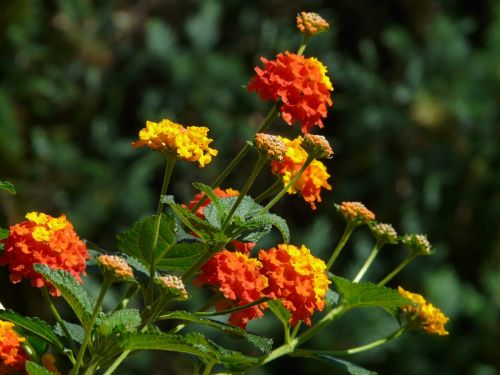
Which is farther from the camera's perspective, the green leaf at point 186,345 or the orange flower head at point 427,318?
the orange flower head at point 427,318

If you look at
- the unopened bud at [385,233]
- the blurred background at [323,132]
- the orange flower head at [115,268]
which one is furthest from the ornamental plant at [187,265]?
the blurred background at [323,132]

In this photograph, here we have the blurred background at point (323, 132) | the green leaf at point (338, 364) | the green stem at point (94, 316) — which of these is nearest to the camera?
the green stem at point (94, 316)

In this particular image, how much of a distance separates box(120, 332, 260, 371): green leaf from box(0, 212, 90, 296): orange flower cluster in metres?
0.11

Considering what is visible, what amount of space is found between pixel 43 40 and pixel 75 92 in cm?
25

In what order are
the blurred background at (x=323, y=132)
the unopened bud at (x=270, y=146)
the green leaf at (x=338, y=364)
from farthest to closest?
the blurred background at (x=323, y=132), the green leaf at (x=338, y=364), the unopened bud at (x=270, y=146)

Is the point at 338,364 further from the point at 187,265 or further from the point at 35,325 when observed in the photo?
the point at 35,325

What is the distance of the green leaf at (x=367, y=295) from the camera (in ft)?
2.90

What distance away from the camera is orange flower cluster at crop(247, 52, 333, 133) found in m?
0.86

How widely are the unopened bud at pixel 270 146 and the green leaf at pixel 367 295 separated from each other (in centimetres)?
16

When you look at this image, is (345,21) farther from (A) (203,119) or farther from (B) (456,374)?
(B) (456,374)

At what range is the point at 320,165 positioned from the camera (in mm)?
912

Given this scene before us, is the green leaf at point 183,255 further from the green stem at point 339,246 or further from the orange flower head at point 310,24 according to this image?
the orange flower head at point 310,24

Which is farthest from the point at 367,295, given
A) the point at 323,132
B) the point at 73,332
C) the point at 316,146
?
the point at 323,132

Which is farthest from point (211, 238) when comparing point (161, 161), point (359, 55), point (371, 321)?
point (359, 55)
